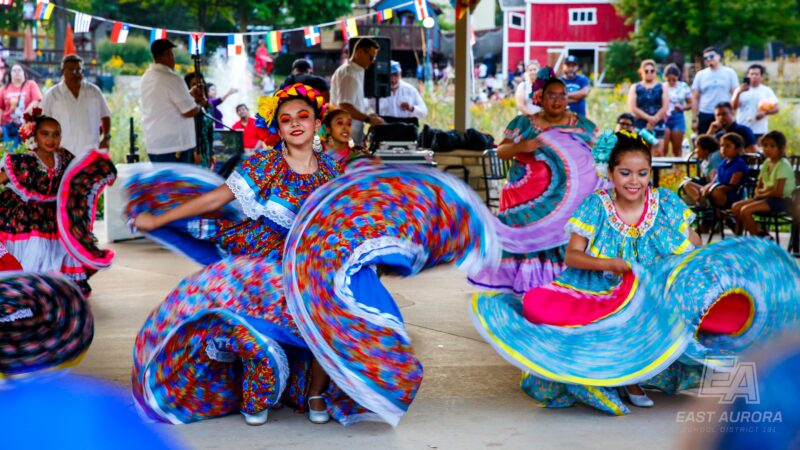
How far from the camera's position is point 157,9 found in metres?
29.3

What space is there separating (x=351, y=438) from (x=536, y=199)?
2905 millimetres

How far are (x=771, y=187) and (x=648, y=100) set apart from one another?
5071mm

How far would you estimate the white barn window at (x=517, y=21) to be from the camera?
34.5m

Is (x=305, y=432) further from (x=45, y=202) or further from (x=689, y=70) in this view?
(x=689, y=70)

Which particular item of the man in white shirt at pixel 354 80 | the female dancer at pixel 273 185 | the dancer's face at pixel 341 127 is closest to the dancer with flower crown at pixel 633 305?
the female dancer at pixel 273 185

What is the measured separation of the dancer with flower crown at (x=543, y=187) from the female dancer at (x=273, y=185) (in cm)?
226

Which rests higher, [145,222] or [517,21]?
[517,21]

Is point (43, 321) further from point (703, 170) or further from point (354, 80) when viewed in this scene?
point (703, 170)

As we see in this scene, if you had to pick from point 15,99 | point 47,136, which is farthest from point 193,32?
point 47,136

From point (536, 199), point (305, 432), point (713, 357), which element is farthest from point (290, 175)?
point (536, 199)

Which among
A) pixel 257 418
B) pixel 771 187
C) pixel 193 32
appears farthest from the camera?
pixel 193 32

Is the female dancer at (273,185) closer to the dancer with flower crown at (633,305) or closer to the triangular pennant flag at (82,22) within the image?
the dancer with flower crown at (633,305)

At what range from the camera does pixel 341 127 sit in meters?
6.60

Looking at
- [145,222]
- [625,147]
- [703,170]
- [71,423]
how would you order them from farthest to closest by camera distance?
[703,170] → [625,147] → [145,222] → [71,423]
